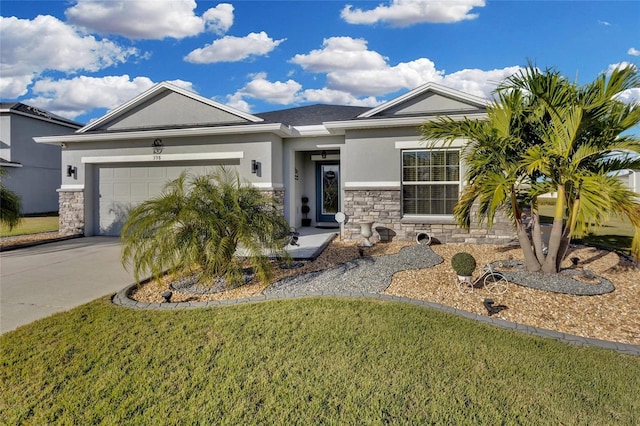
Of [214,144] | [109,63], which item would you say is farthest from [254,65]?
[214,144]

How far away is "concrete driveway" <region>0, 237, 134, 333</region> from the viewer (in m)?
4.98

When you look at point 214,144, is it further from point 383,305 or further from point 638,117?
point 638,117

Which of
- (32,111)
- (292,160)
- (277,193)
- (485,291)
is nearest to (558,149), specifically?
(485,291)

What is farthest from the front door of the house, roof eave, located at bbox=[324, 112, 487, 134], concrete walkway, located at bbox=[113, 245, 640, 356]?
concrete walkway, located at bbox=[113, 245, 640, 356]

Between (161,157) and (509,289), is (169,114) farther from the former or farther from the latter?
(509,289)

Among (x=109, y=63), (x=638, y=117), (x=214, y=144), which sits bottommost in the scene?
(x=638, y=117)

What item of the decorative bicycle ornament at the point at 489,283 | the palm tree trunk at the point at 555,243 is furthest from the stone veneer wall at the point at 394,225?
the decorative bicycle ornament at the point at 489,283

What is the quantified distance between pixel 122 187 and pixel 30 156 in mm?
13184

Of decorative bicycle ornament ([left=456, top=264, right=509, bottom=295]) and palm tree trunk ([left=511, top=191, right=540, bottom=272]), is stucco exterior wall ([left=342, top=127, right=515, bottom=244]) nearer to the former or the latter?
palm tree trunk ([left=511, top=191, right=540, bottom=272])

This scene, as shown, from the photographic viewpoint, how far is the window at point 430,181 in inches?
379

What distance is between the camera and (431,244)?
31.2ft

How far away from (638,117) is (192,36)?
13631 millimetres

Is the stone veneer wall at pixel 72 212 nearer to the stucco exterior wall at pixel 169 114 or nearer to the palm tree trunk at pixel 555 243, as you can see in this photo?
the stucco exterior wall at pixel 169 114

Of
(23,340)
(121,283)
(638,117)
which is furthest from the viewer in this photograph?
(121,283)
